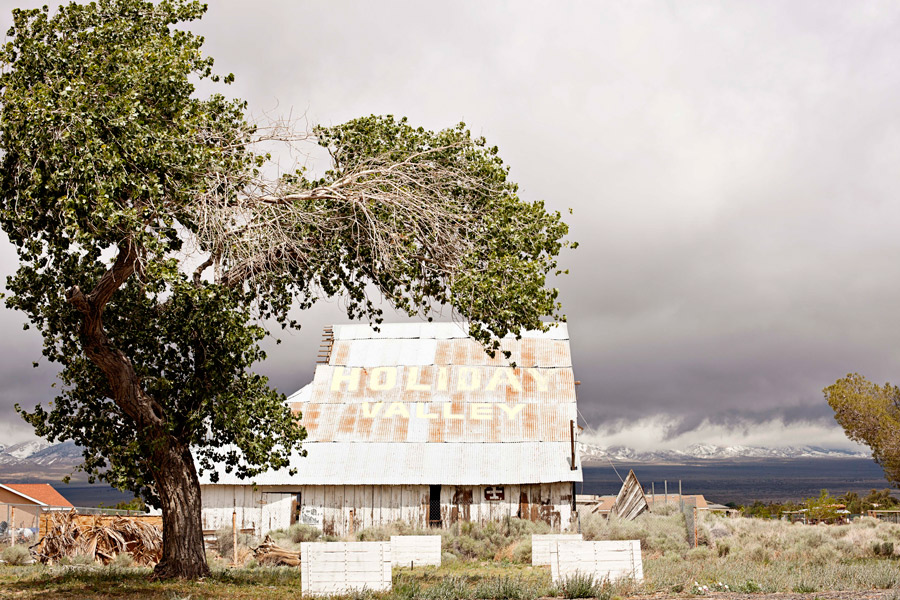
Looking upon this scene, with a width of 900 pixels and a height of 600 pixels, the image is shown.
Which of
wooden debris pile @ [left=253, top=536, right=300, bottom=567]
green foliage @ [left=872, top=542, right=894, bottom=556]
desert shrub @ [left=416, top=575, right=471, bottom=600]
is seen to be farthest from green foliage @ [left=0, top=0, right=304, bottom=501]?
green foliage @ [left=872, top=542, right=894, bottom=556]

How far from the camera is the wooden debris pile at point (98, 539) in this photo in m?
21.8

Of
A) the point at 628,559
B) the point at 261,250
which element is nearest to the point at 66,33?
the point at 261,250

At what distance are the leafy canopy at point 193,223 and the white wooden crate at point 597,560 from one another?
13.3 ft

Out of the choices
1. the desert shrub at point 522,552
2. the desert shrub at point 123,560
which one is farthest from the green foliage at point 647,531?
the desert shrub at point 123,560

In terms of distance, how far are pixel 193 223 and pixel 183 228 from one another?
47 centimetres

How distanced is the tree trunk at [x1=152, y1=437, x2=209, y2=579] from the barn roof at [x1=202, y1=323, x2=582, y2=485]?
12.7 m

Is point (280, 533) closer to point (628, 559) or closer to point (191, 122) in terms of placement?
point (628, 559)

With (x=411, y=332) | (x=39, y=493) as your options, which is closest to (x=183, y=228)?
(x=411, y=332)

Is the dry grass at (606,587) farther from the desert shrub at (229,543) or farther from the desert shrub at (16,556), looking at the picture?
the desert shrub at (16,556)

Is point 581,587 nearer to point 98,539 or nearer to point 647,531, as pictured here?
point 98,539

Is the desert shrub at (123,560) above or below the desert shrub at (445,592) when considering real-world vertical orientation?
below

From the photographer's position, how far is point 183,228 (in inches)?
539

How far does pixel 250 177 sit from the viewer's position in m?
14.2

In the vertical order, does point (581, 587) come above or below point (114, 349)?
below
